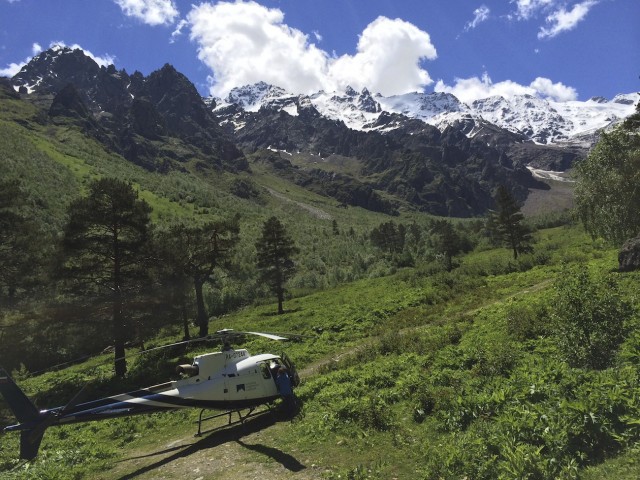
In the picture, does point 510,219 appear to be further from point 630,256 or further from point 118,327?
point 118,327

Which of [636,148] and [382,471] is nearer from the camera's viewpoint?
[382,471]

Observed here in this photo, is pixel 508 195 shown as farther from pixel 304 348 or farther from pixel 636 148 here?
pixel 304 348

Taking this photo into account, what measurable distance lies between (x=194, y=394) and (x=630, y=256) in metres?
26.9

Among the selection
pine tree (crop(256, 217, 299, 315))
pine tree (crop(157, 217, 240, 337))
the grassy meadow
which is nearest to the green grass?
the grassy meadow

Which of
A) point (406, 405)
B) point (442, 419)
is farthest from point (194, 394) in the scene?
point (442, 419)

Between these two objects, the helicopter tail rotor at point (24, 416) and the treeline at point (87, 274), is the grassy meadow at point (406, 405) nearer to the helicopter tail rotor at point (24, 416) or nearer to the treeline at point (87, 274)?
the treeline at point (87, 274)

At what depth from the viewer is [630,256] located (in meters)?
26.0

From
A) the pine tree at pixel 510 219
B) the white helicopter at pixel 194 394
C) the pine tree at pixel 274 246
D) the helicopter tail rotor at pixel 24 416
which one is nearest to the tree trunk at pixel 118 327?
the white helicopter at pixel 194 394

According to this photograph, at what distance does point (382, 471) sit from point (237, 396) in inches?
288

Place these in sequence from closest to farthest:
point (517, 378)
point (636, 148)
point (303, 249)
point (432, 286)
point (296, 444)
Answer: point (517, 378) < point (296, 444) < point (636, 148) < point (432, 286) < point (303, 249)

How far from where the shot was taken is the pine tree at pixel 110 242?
28.5 m

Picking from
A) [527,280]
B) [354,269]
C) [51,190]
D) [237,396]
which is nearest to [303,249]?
[354,269]

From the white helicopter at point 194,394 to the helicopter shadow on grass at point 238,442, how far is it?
0.62 meters

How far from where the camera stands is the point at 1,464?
15.4 meters
